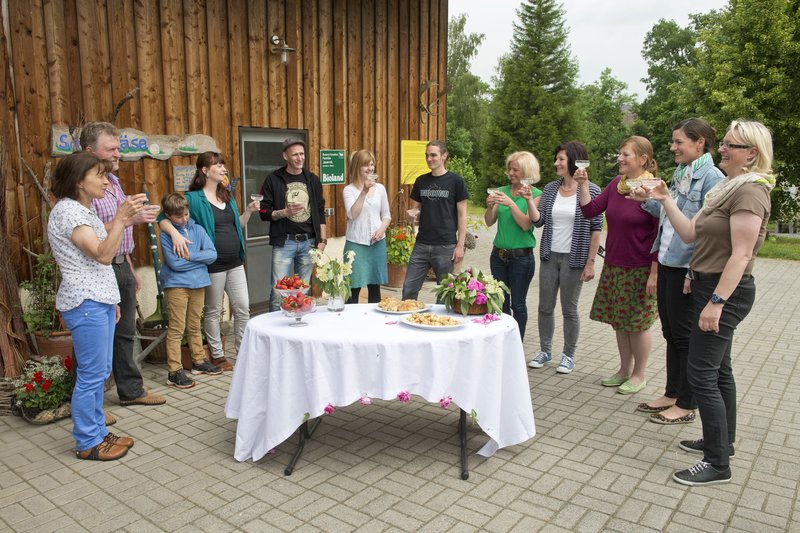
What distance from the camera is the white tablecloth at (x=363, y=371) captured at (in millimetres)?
3402

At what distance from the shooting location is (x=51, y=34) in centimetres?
529

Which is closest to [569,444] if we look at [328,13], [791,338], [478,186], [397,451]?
[397,451]

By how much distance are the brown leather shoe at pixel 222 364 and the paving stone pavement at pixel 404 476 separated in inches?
19.4

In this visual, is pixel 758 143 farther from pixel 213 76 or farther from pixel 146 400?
pixel 213 76

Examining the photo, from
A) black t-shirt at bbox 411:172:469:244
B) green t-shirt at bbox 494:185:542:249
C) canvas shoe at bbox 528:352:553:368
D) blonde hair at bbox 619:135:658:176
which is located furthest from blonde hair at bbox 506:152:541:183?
canvas shoe at bbox 528:352:553:368

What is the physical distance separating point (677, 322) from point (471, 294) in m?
1.53

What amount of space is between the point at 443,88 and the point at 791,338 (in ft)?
20.2

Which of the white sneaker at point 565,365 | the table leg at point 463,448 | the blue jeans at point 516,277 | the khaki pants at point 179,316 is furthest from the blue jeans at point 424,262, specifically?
the table leg at point 463,448

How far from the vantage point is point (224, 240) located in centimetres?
529

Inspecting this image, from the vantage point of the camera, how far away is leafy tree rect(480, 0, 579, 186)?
37.1 metres

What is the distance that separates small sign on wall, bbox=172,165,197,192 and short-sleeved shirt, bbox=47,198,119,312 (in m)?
2.71

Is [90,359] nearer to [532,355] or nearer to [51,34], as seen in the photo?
[51,34]

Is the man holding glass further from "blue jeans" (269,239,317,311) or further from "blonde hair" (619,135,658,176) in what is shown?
"blonde hair" (619,135,658,176)

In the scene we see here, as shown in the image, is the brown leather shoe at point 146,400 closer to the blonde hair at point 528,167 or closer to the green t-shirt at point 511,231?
the green t-shirt at point 511,231
